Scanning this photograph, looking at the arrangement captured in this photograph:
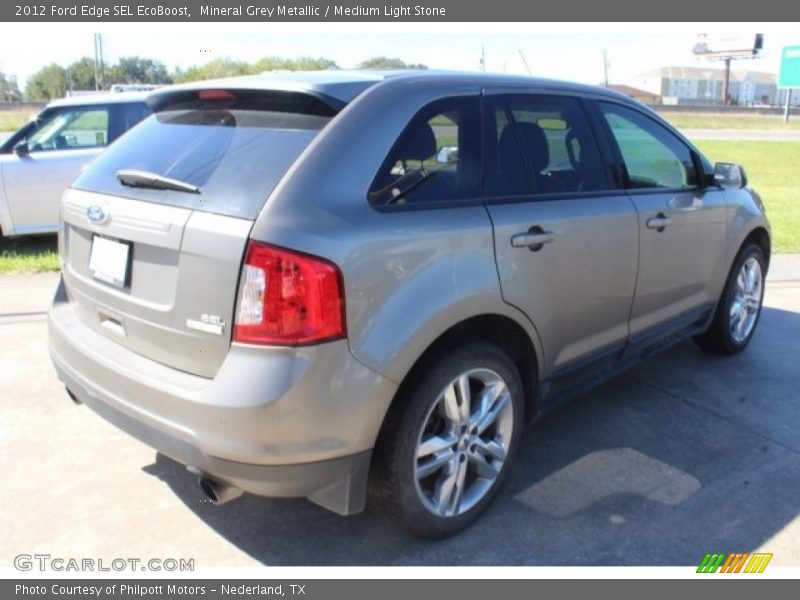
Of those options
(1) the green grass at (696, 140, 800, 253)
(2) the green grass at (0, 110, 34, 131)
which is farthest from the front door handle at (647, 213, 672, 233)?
(2) the green grass at (0, 110, 34, 131)

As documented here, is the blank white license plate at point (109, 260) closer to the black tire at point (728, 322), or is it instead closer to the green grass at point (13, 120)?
the black tire at point (728, 322)

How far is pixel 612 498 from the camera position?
3.27 m

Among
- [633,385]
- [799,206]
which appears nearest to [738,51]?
[799,206]

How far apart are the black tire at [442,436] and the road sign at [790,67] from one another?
63646 mm

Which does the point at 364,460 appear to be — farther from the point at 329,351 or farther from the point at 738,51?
the point at 738,51

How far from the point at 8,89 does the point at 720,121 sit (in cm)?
7233

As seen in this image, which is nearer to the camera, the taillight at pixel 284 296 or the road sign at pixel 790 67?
the taillight at pixel 284 296

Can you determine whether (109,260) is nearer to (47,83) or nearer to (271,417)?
(271,417)

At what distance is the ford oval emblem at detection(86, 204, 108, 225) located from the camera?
282 cm

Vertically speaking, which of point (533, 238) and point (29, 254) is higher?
point (533, 238)

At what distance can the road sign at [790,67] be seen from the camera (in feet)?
185

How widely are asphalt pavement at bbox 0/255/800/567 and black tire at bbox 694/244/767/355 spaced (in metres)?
0.47

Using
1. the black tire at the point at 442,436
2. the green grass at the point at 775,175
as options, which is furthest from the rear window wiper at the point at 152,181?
the green grass at the point at 775,175

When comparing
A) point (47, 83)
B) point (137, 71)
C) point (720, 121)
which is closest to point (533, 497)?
point (720, 121)
